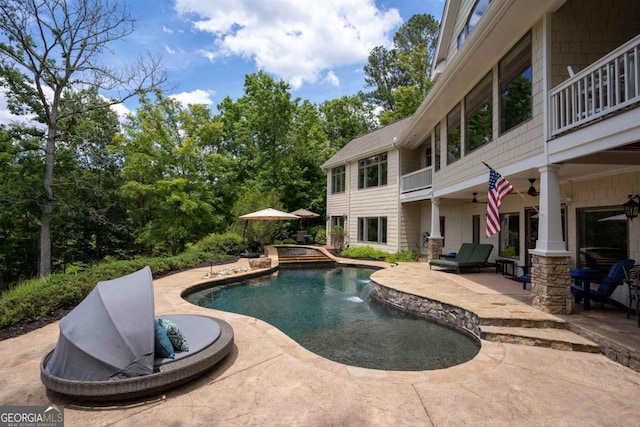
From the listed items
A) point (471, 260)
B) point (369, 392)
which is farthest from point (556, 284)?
point (471, 260)

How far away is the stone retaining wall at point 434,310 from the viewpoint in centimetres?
606

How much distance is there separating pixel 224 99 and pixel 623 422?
29.4m

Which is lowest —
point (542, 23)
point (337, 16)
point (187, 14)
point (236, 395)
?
point (236, 395)

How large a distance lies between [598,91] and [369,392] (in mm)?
5806

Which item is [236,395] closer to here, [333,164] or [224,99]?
[333,164]

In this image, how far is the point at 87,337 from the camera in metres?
3.30

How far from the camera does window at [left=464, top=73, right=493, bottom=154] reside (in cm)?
827

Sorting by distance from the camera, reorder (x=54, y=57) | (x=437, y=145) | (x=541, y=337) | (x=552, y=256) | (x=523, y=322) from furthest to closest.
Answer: (x=54, y=57)
(x=437, y=145)
(x=552, y=256)
(x=523, y=322)
(x=541, y=337)

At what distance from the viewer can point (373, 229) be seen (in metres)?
18.2

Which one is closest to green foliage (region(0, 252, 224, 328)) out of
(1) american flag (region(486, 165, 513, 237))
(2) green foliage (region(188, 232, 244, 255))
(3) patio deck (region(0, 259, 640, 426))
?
(3) patio deck (region(0, 259, 640, 426))

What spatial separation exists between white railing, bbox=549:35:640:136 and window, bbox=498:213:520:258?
19.2ft

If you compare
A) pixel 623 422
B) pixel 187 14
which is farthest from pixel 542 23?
pixel 187 14

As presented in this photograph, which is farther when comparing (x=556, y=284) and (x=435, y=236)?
(x=435, y=236)

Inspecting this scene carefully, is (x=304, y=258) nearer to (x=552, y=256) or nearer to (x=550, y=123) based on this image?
(x=552, y=256)
